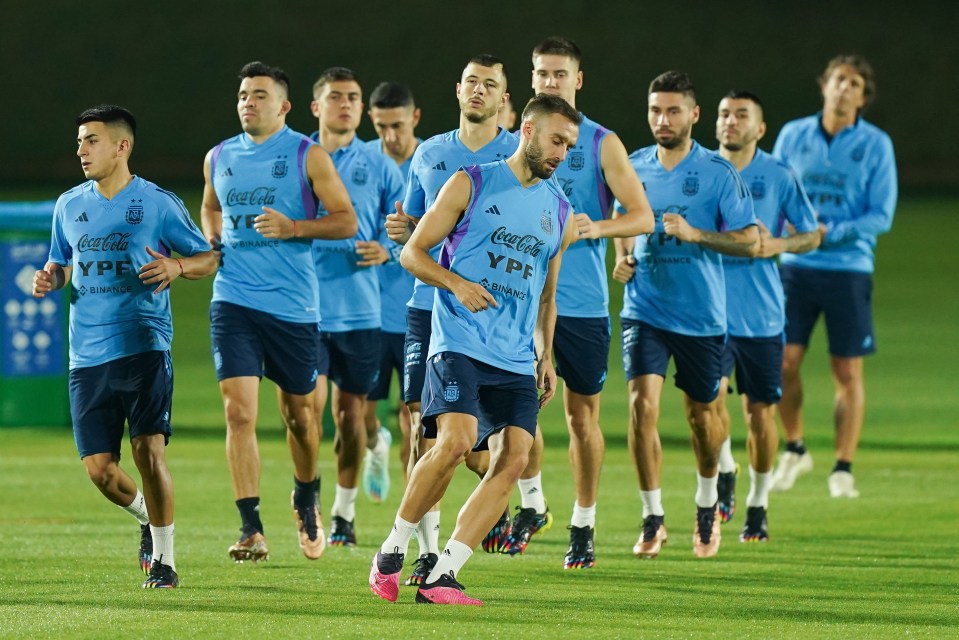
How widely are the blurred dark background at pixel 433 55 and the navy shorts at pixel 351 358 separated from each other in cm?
2582

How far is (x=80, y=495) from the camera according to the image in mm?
11578

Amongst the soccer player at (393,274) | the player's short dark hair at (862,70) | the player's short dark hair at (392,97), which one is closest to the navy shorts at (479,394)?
the soccer player at (393,274)

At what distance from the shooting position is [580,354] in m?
9.03

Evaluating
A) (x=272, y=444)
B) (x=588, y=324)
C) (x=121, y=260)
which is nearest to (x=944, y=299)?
(x=272, y=444)

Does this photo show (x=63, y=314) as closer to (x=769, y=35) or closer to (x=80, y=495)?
(x=80, y=495)

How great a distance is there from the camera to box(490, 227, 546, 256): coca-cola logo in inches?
281

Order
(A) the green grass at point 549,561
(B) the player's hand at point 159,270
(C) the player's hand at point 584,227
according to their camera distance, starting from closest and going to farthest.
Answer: (A) the green grass at point 549,561
(B) the player's hand at point 159,270
(C) the player's hand at point 584,227

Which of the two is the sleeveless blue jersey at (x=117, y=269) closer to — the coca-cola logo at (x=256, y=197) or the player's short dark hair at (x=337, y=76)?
the coca-cola logo at (x=256, y=197)

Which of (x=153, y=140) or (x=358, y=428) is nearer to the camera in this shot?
(x=358, y=428)

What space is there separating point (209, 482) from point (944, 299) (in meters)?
16.4

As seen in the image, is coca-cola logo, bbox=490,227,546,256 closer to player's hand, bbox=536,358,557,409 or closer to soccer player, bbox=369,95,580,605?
soccer player, bbox=369,95,580,605

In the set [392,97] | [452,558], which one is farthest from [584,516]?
[392,97]

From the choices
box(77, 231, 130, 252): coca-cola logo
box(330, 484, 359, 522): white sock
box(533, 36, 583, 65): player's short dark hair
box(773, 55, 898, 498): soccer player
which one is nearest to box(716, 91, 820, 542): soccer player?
box(773, 55, 898, 498): soccer player

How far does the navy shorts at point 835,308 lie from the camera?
1247 cm
